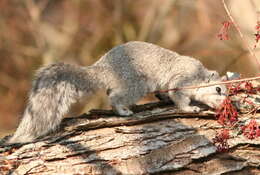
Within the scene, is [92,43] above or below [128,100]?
above

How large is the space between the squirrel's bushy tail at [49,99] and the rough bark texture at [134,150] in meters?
0.11

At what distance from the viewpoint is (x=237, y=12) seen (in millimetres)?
6719

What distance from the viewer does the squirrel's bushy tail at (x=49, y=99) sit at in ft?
11.7

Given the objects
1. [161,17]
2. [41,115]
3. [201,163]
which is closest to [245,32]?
[161,17]

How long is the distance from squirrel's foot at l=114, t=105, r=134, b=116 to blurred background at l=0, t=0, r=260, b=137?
2.89m

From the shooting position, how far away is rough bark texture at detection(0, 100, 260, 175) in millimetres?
3291

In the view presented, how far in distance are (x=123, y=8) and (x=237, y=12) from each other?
1940 millimetres

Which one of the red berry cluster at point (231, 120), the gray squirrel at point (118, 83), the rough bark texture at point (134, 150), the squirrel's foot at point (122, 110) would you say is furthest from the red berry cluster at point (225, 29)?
the squirrel's foot at point (122, 110)

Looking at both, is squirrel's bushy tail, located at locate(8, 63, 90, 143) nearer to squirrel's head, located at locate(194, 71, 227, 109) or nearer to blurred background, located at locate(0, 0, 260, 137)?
squirrel's head, located at locate(194, 71, 227, 109)

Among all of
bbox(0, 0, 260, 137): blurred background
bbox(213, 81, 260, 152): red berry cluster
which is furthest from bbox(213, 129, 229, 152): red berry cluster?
bbox(0, 0, 260, 137): blurred background

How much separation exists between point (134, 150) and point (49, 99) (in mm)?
803

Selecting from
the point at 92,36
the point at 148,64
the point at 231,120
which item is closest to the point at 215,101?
the point at 148,64

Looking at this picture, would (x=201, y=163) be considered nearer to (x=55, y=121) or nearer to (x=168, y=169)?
(x=168, y=169)

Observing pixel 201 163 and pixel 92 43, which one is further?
pixel 92 43
